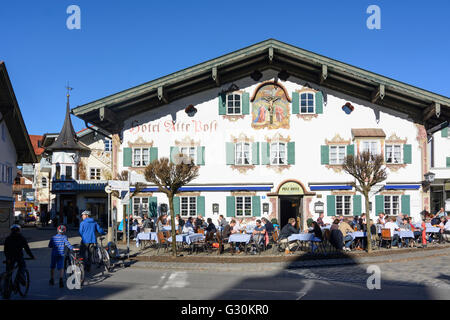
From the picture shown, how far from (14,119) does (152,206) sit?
29.6 feet

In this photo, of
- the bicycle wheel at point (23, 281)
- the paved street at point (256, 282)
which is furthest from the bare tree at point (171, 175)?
the bicycle wheel at point (23, 281)

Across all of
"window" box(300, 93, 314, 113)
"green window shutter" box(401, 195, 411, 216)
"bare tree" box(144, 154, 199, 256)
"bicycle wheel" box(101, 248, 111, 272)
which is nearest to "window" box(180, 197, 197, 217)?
"window" box(300, 93, 314, 113)

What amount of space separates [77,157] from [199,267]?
107 ft

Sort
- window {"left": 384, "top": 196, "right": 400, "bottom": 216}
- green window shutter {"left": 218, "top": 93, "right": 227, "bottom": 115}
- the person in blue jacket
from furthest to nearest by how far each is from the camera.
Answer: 1. green window shutter {"left": 218, "top": 93, "right": 227, "bottom": 115}
2. window {"left": 384, "top": 196, "right": 400, "bottom": 216}
3. the person in blue jacket

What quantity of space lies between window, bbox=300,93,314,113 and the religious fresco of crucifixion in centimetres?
76

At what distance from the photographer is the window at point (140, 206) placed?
27016mm

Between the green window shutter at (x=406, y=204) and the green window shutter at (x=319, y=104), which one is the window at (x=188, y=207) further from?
the green window shutter at (x=406, y=204)

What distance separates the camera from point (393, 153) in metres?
26.5

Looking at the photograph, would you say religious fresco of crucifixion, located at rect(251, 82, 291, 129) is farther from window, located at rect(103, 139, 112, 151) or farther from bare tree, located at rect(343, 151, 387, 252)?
window, located at rect(103, 139, 112, 151)

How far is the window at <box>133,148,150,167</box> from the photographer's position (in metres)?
27.0

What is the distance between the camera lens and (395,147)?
1047 inches
